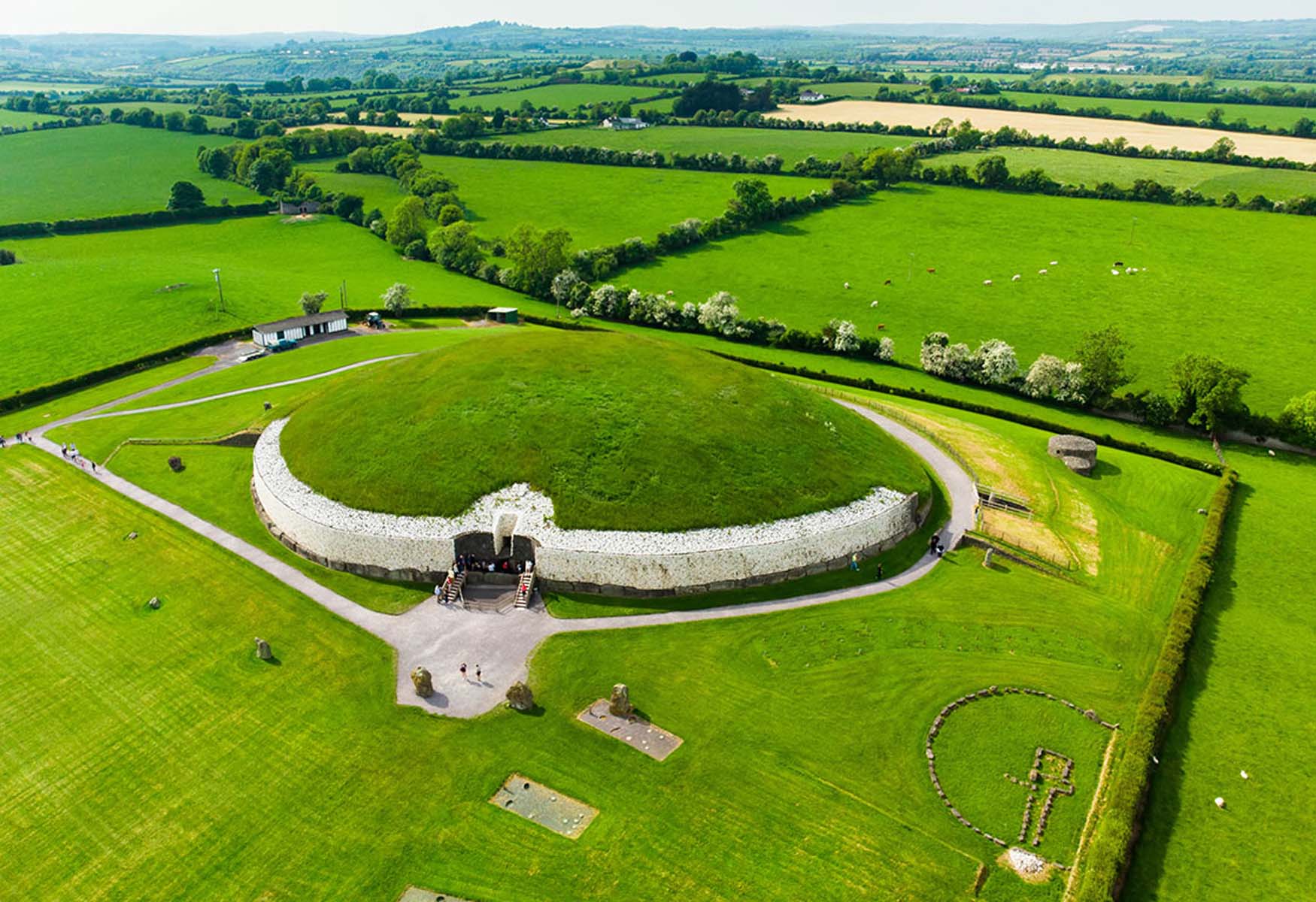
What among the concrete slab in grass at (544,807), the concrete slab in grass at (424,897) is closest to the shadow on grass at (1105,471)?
the concrete slab in grass at (544,807)

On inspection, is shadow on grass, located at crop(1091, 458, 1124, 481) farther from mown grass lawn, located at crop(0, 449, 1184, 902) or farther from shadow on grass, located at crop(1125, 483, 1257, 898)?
mown grass lawn, located at crop(0, 449, 1184, 902)

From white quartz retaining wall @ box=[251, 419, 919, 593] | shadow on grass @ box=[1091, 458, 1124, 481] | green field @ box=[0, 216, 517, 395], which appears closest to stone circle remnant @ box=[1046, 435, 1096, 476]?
shadow on grass @ box=[1091, 458, 1124, 481]

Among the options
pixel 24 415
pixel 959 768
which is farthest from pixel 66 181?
pixel 959 768

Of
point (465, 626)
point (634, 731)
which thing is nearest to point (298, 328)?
point (465, 626)

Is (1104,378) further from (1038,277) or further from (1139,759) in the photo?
(1139,759)

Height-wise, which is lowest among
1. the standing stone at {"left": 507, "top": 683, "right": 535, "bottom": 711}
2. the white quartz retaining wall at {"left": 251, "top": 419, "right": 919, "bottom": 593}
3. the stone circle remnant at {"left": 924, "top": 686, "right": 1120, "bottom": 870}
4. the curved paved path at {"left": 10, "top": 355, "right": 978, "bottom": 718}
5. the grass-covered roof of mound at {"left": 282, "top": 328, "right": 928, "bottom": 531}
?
the stone circle remnant at {"left": 924, "top": 686, "right": 1120, "bottom": 870}

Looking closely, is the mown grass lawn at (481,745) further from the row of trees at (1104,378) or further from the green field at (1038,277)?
the green field at (1038,277)
